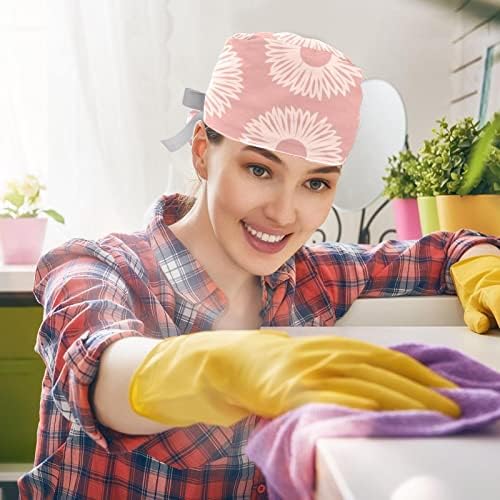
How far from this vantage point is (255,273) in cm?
123

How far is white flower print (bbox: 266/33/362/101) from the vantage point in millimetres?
1172

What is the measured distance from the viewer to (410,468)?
1.36 feet

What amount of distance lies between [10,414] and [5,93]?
2.82 ft

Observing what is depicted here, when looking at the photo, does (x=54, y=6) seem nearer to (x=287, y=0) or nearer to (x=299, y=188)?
(x=287, y=0)

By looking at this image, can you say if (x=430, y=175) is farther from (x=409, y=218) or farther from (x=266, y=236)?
(x=266, y=236)

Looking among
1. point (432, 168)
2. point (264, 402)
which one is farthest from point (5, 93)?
point (264, 402)

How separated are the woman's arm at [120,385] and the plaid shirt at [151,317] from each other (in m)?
0.02

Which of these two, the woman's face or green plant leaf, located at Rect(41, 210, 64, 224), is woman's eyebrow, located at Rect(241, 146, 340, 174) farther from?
green plant leaf, located at Rect(41, 210, 64, 224)

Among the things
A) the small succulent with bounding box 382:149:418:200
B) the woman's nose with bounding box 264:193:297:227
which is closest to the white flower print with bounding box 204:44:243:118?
the woman's nose with bounding box 264:193:297:227

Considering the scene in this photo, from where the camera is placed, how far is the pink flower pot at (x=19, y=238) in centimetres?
229

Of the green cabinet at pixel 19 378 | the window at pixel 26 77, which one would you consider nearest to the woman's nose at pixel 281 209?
the green cabinet at pixel 19 378

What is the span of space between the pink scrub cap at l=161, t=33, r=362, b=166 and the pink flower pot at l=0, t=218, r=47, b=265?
118 cm

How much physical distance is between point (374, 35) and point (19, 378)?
1.39 m

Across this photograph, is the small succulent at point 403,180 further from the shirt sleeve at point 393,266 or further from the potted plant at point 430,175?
the shirt sleeve at point 393,266
